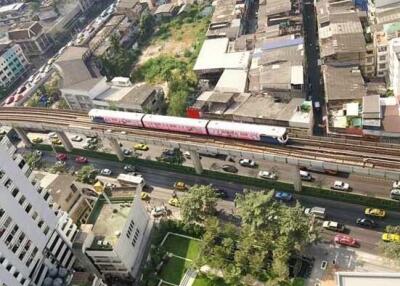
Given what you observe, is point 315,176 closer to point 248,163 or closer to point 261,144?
Result: point 261,144

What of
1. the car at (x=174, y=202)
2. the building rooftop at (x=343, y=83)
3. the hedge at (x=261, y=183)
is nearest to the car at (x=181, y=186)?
the car at (x=174, y=202)

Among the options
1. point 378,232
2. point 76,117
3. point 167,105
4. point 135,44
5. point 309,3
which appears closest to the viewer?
point 378,232

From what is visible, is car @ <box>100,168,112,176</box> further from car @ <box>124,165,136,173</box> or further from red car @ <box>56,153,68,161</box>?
red car @ <box>56,153,68,161</box>

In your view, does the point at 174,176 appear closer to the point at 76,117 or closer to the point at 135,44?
the point at 76,117

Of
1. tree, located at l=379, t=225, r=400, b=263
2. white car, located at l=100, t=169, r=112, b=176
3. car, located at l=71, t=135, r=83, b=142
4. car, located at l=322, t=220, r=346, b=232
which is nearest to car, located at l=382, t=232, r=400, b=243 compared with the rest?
tree, located at l=379, t=225, r=400, b=263

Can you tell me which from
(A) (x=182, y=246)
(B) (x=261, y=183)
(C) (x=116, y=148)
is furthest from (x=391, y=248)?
(C) (x=116, y=148)

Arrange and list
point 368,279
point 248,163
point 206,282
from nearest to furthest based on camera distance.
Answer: point 368,279
point 206,282
point 248,163

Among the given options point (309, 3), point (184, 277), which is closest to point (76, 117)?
point (184, 277)
